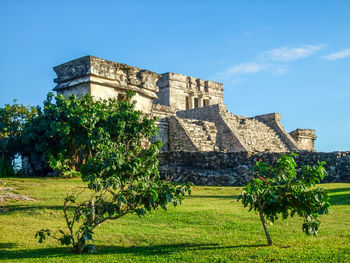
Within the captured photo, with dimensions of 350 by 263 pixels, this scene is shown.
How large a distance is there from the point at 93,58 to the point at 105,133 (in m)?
3.32

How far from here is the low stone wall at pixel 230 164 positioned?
12.0 metres

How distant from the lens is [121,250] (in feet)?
16.3

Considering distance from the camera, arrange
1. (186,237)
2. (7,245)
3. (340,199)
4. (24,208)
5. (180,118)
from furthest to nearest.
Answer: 1. (180,118)
2. (340,199)
3. (24,208)
4. (186,237)
5. (7,245)

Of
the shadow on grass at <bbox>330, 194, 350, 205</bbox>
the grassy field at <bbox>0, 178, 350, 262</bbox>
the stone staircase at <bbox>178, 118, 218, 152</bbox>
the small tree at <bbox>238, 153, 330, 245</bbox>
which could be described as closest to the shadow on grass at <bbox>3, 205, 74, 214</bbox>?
the grassy field at <bbox>0, 178, 350, 262</bbox>

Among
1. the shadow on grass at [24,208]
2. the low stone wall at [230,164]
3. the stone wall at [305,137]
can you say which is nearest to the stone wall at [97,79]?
the low stone wall at [230,164]

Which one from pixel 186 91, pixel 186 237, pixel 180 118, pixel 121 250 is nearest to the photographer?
pixel 121 250

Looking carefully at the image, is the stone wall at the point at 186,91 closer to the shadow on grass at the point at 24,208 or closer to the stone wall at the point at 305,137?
the stone wall at the point at 305,137

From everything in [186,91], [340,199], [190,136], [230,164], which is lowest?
[340,199]

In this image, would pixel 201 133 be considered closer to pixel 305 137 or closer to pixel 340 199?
pixel 340 199

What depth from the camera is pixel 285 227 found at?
6.16 meters

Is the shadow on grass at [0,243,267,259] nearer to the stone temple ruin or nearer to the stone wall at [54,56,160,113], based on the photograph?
the stone temple ruin

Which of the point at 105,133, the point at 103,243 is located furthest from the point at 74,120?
the point at 103,243

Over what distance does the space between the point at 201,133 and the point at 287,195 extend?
38.6 ft

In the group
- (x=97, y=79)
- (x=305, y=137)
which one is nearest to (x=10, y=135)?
(x=97, y=79)
